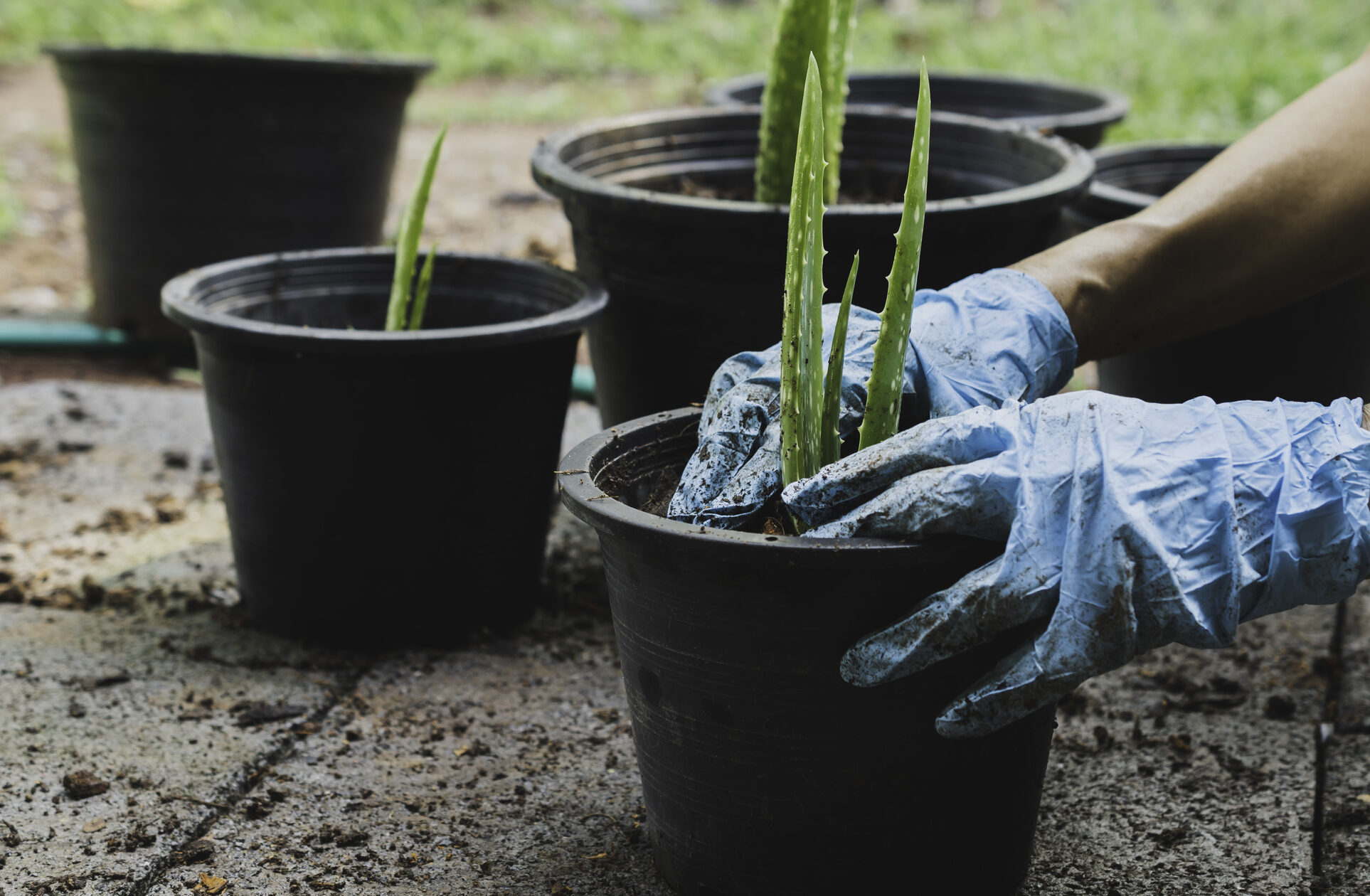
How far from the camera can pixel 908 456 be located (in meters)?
1.27

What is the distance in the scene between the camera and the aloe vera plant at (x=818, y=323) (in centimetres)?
126

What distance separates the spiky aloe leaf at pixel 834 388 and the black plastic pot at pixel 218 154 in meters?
2.33

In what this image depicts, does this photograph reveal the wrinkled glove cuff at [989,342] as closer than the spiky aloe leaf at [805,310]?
No

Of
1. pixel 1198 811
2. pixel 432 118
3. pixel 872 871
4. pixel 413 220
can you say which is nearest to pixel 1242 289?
pixel 1198 811

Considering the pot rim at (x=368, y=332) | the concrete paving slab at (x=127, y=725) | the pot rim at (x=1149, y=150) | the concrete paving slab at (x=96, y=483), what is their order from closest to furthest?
1. the concrete paving slab at (x=127, y=725)
2. the pot rim at (x=368, y=332)
3. the concrete paving slab at (x=96, y=483)
4. the pot rim at (x=1149, y=150)

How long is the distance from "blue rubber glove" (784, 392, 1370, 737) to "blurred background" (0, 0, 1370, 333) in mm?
3071

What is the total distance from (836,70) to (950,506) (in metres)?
1.11

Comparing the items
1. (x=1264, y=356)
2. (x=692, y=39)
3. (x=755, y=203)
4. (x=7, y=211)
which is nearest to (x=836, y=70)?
(x=755, y=203)

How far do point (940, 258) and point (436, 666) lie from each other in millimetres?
1057

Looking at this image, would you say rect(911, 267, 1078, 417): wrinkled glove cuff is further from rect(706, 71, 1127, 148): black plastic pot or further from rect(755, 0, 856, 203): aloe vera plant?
rect(706, 71, 1127, 148): black plastic pot

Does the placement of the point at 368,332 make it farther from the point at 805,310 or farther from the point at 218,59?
the point at 218,59

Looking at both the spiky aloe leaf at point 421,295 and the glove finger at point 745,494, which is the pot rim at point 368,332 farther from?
the glove finger at point 745,494

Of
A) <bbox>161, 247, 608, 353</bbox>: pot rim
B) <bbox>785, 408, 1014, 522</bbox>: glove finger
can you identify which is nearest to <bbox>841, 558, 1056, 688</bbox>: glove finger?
<bbox>785, 408, 1014, 522</bbox>: glove finger

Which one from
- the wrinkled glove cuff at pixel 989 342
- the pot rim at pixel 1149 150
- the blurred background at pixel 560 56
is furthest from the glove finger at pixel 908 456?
the blurred background at pixel 560 56
